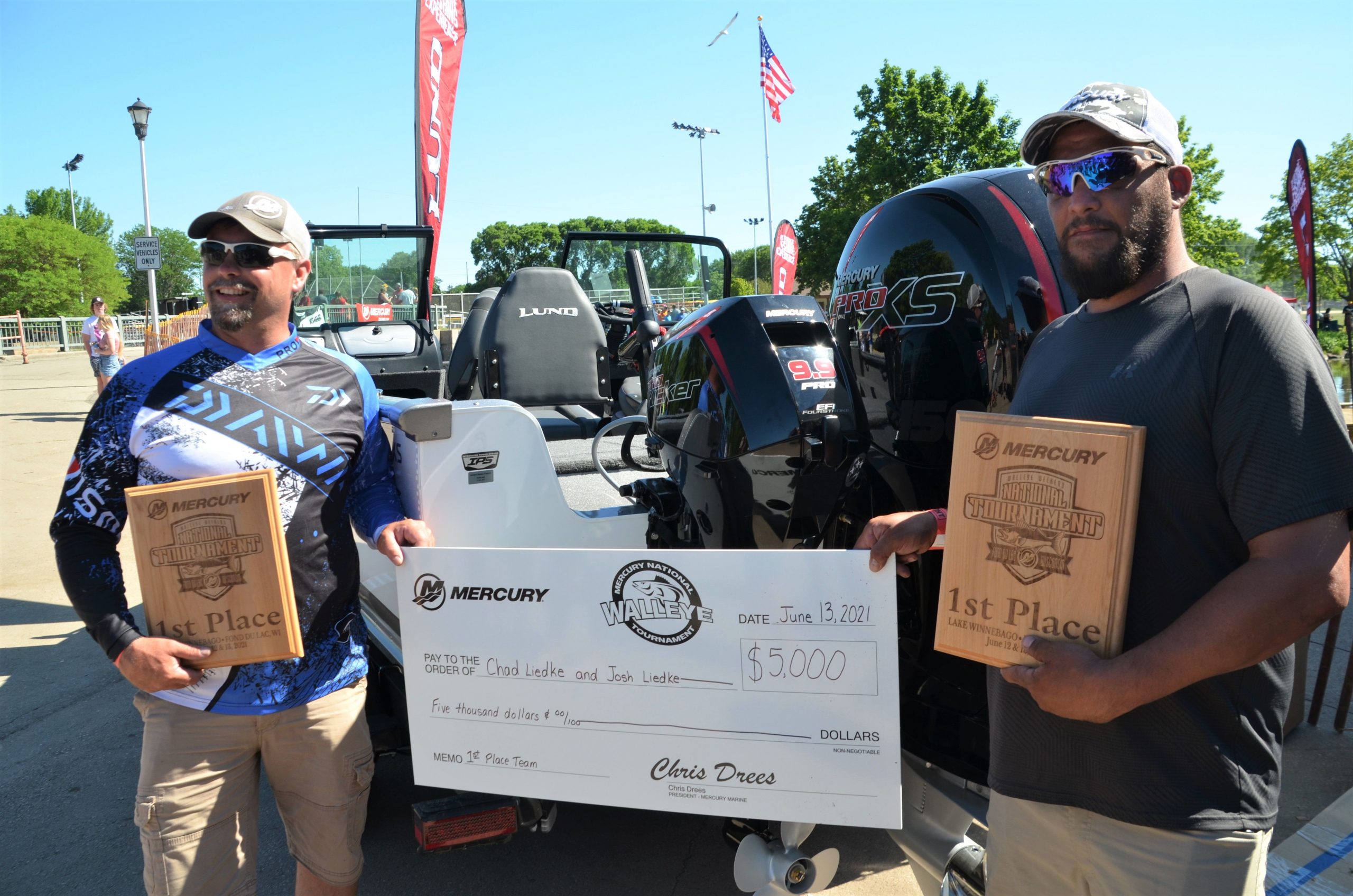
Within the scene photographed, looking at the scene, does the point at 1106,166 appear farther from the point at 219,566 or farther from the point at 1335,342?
the point at 1335,342

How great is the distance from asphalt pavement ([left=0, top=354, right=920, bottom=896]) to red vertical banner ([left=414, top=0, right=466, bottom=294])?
318 inches

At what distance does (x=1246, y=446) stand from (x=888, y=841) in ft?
7.27

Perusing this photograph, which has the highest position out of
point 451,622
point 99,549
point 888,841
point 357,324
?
point 357,324

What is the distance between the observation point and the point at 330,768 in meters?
2.03

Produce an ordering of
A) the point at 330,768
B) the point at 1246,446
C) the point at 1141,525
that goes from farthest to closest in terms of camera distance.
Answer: the point at 330,768 → the point at 1141,525 → the point at 1246,446

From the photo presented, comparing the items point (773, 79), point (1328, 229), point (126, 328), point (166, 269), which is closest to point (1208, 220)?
point (1328, 229)

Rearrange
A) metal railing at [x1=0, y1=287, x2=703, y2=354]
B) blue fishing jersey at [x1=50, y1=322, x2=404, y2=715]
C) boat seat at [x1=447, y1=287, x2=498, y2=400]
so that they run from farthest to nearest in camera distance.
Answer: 1. metal railing at [x1=0, y1=287, x2=703, y2=354]
2. boat seat at [x1=447, y1=287, x2=498, y2=400]
3. blue fishing jersey at [x1=50, y1=322, x2=404, y2=715]

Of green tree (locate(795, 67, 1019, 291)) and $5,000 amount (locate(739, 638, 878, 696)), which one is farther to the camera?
green tree (locate(795, 67, 1019, 291))

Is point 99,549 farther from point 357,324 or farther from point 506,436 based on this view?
point 357,324

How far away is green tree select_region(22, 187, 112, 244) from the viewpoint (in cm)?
7738

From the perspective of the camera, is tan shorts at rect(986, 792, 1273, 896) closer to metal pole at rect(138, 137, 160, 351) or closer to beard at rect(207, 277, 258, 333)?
beard at rect(207, 277, 258, 333)

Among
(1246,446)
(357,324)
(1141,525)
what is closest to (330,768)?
(1141,525)

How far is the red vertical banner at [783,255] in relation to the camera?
697 inches

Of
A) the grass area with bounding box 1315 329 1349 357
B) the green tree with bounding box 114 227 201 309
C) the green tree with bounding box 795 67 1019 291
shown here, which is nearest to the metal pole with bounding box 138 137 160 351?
the green tree with bounding box 795 67 1019 291
